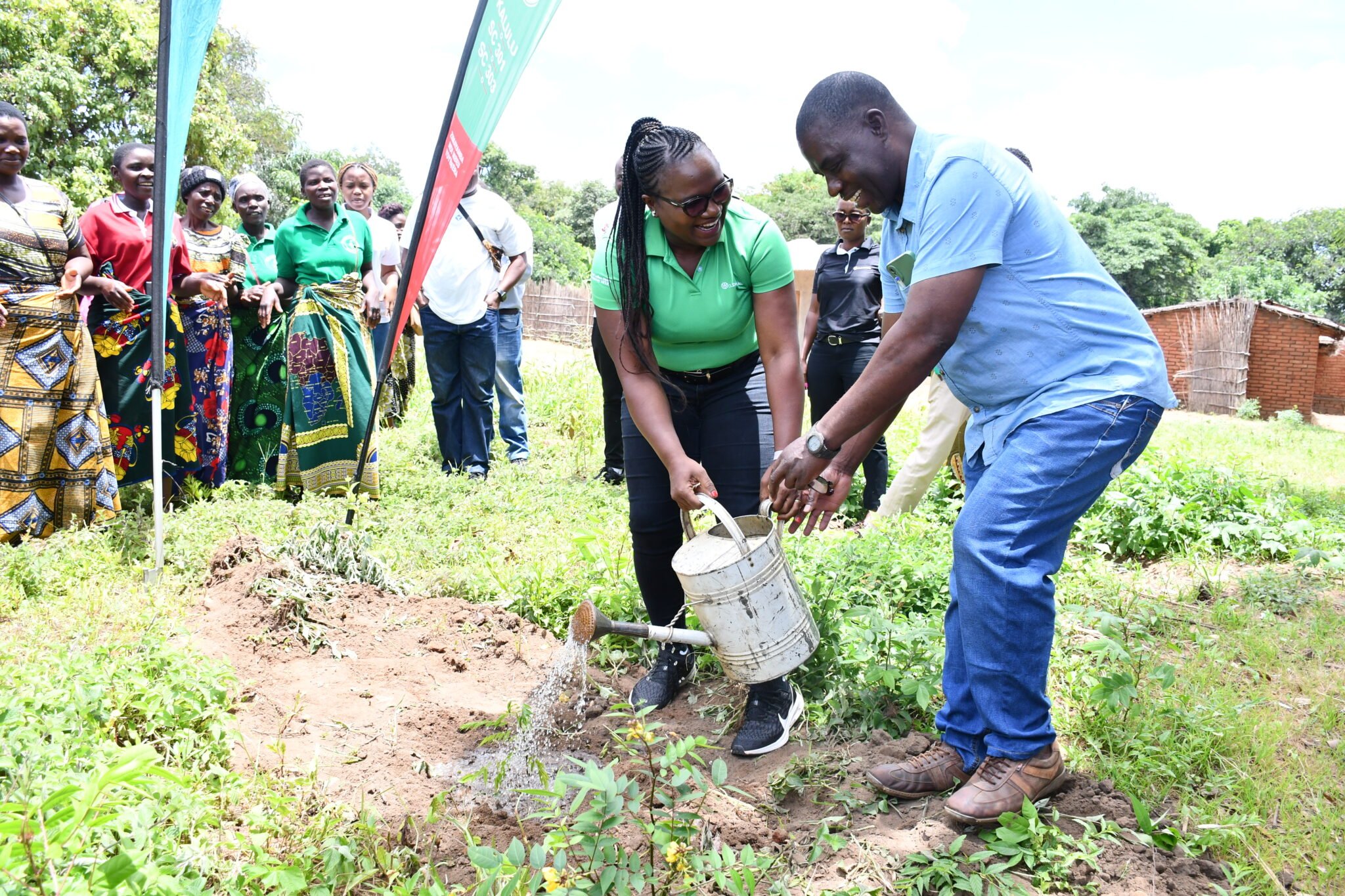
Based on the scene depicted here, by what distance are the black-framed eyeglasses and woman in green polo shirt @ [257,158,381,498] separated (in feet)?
11.0

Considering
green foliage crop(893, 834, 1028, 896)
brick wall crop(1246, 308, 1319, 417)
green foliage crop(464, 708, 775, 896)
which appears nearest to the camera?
green foliage crop(464, 708, 775, 896)

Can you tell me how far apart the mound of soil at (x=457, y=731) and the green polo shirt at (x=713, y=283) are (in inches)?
42.6

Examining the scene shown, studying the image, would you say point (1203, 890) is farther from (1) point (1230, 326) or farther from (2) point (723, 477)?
(1) point (1230, 326)

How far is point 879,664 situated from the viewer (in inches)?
112

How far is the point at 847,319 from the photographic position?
206 inches

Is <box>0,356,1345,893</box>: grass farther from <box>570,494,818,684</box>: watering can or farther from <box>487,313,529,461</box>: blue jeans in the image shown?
<box>487,313,529,461</box>: blue jeans

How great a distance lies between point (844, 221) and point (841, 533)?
1.75m

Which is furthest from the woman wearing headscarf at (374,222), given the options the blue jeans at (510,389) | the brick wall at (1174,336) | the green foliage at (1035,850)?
the brick wall at (1174,336)

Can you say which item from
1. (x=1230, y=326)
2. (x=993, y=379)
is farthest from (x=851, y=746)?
(x=1230, y=326)

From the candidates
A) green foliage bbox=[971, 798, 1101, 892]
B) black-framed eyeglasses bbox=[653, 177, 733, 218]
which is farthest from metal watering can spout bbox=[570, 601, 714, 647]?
black-framed eyeglasses bbox=[653, 177, 733, 218]

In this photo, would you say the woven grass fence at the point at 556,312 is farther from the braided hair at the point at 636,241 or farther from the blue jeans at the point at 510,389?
the braided hair at the point at 636,241

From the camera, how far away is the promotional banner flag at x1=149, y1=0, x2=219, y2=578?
3680 millimetres

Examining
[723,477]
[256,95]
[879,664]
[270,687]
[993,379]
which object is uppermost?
[256,95]

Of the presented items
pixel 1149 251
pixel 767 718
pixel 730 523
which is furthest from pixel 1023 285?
pixel 1149 251
